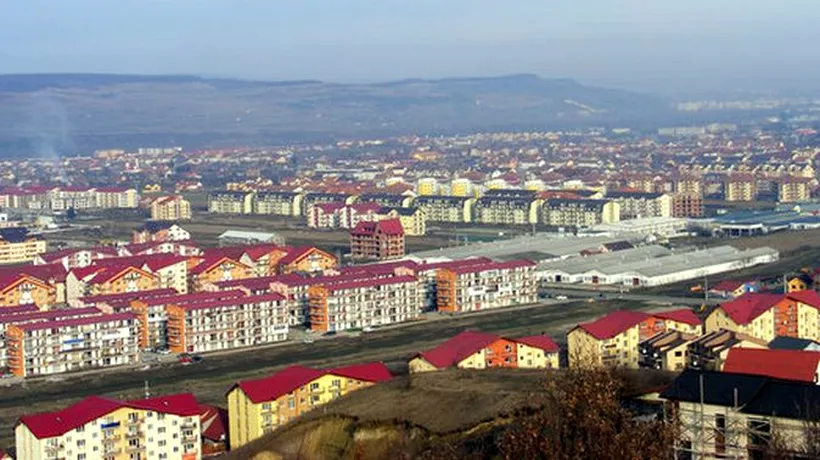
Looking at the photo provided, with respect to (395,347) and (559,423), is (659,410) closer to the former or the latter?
(559,423)

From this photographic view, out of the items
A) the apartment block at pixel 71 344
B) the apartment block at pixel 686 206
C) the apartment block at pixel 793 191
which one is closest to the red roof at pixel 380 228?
the apartment block at pixel 71 344

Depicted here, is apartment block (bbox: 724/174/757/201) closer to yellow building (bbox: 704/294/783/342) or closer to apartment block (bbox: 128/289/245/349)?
yellow building (bbox: 704/294/783/342)

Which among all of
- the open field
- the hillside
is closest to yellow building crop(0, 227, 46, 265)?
the open field

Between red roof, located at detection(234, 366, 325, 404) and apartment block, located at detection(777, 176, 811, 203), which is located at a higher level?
apartment block, located at detection(777, 176, 811, 203)

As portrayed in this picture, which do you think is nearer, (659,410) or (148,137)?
(659,410)

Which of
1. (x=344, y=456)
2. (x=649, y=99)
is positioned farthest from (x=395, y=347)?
(x=649, y=99)

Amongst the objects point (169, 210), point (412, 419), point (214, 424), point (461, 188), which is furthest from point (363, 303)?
point (461, 188)
